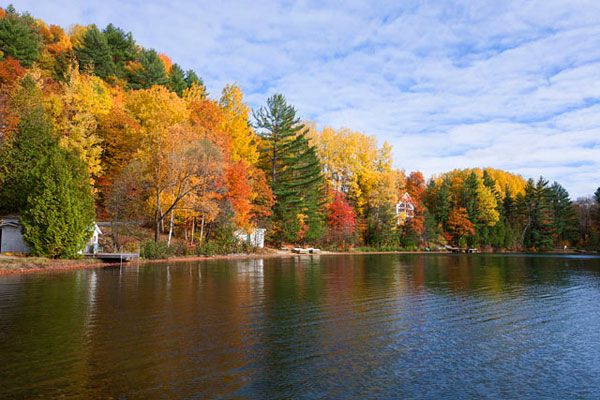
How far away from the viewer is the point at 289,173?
194ft

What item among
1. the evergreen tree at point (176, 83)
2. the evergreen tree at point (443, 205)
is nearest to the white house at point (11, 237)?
the evergreen tree at point (176, 83)

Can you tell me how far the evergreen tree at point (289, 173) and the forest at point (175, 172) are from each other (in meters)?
0.19

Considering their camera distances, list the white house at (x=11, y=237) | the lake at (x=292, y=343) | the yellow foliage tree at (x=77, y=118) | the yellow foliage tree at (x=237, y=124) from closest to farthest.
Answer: the lake at (x=292, y=343) < the white house at (x=11, y=237) < the yellow foliage tree at (x=77, y=118) < the yellow foliage tree at (x=237, y=124)

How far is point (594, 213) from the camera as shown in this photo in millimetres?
91875

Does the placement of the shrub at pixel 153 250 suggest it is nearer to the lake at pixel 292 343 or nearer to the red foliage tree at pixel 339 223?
the lake at pixel 292 343

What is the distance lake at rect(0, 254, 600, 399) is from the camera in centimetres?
779

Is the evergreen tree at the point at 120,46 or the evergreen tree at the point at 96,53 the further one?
the evergreen tree at the point at 120,46

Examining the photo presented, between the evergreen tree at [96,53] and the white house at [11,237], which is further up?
the evergreen tree at [96,53]

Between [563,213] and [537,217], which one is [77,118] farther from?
[563,213]

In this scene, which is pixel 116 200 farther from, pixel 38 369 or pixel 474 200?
pixel 474 200

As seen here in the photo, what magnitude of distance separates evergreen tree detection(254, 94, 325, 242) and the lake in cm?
3652

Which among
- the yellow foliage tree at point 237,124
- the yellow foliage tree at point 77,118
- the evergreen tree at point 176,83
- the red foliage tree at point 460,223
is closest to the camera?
the yellow foliage tree at point 77,118

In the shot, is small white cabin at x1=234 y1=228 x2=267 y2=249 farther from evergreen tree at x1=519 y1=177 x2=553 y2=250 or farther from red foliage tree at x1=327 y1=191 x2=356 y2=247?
evergreen tree at x1=519 y1=177 x2=553 y2=250

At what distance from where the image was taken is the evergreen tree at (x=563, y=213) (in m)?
92.7
